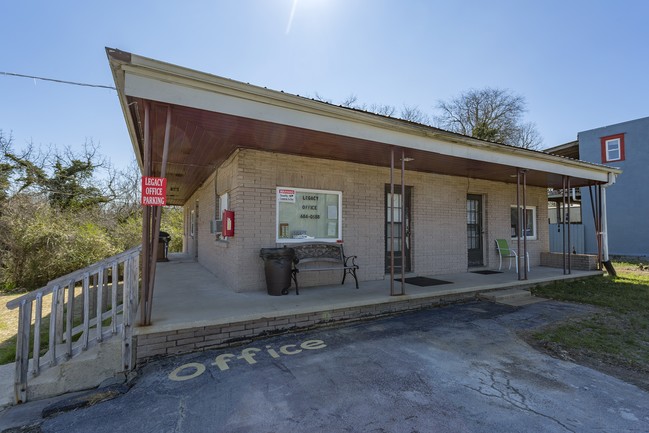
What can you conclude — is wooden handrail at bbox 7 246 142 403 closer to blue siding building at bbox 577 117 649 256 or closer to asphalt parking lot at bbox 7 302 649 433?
asphalt parking lot at bbox 7 302 649 433

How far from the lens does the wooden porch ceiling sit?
14.4 ft

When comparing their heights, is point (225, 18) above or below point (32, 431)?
above

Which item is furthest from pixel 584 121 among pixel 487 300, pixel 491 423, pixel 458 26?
pixel 491 423

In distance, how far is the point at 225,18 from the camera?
6.24 m

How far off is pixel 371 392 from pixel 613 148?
20.6 meters

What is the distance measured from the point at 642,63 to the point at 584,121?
1753 centimetres

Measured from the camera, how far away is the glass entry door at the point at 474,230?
9.00 m

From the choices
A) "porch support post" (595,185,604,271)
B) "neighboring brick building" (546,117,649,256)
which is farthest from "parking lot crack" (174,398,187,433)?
"neighboring brick building" (546,117,649,256)

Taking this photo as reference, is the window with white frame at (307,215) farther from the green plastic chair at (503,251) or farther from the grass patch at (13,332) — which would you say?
the green plastic chair at (503,251)

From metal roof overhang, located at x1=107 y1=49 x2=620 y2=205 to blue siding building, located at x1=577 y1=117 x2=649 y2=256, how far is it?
10.7m

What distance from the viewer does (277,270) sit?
5.33m

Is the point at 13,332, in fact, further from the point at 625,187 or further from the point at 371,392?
the point at 625,187

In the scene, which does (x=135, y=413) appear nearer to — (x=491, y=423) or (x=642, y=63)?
(x=491, y=423)

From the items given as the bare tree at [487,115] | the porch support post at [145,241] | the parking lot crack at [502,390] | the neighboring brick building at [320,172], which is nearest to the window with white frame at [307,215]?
the neighboring brick building at [320,172]
